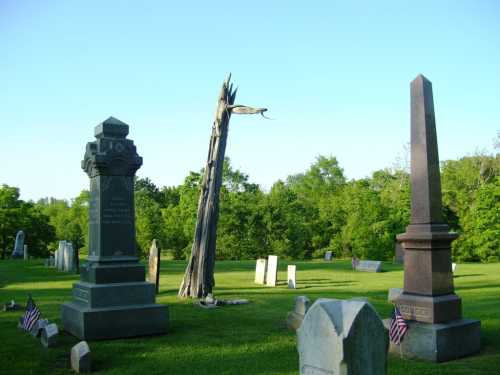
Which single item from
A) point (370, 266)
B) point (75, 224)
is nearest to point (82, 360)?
point (370, 266)

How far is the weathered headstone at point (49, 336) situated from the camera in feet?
25.3

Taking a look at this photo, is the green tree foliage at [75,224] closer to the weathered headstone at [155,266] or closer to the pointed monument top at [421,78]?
the weathered headstone at [155,266]

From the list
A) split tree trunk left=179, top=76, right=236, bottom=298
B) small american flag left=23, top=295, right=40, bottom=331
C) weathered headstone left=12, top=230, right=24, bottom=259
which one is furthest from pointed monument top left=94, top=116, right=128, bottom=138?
weathered headstone left=12, top=230, right=24, bottom=259

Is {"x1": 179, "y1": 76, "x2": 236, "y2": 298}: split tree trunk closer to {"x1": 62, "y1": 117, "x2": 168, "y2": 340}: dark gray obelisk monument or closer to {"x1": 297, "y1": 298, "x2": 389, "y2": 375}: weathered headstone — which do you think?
{"x1": 62, "y1": 117, "x2": 168, "y2": 340}: dark gray obelisk monument

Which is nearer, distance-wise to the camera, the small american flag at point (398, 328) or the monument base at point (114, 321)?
the small american flag at point (398, 328)

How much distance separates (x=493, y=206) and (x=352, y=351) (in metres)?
34.5

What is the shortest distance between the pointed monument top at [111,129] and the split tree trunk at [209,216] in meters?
5.11

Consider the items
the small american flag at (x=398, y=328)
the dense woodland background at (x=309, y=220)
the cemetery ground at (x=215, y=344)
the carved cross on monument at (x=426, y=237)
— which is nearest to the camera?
→ the cemetery ground at (x=215, y=344)

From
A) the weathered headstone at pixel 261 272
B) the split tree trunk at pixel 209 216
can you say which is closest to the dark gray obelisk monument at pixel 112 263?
the split tree trunk at pixel 209 216

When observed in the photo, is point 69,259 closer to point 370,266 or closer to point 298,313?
point 370,266

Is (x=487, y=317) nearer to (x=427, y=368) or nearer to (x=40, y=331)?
(x=427, y=368)

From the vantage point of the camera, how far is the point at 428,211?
7.89 meters

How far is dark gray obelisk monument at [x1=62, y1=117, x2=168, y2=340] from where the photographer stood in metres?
8.52

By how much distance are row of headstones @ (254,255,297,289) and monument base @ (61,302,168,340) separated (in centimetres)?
795
